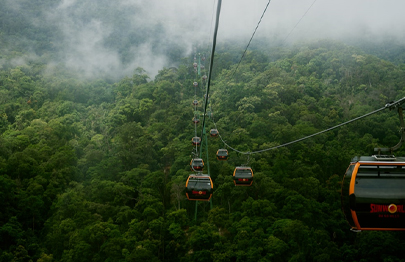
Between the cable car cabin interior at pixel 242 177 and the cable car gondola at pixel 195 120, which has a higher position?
the cable car gondola at pixel 195 120

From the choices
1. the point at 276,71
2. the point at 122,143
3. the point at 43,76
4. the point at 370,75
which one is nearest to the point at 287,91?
the point at 276,71

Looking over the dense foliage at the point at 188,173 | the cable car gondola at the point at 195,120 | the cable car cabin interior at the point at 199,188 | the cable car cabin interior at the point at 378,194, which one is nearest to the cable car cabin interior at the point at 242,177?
the cable car cabin interior at the point at 199,188

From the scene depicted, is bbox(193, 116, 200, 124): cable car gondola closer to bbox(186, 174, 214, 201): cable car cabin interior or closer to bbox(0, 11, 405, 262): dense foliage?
bbox(0, 11, 405, 262): dense foliage

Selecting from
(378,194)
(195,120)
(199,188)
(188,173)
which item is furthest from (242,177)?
(195,120)

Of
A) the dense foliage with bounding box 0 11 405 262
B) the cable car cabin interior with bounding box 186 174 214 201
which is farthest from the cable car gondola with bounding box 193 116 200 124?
the cable car cabin interior with bounding box 186 174 214 201

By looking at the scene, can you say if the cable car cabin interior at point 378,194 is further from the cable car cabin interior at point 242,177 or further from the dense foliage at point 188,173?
the dense foliage at point 188,173

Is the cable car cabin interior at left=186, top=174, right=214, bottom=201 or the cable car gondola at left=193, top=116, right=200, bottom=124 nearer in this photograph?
the cable car cabin interior at left=186, top=174, right=214, bottom=201

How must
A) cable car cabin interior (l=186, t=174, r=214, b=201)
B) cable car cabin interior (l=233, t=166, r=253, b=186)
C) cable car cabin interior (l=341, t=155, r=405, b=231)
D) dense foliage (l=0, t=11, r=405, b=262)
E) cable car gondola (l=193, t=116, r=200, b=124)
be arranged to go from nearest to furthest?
cable car cabin interior (l=341, t=155, r=405, b=231)
cable car cabin interior (l=186, t=174, r=214, b=201)
cable car cabin interior (l=233, t=166, r=253, b=186)
dense foliage (l=0, t=11, r=405, b=262)
cable car gondola (l=193, t=116, r=200, b=124)
